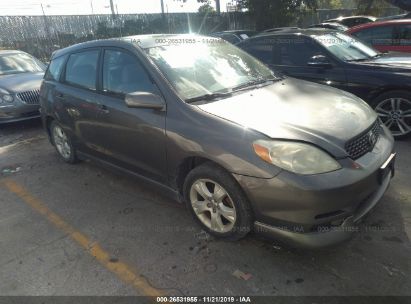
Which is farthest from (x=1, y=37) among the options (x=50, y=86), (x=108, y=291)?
(x=108, y=291)

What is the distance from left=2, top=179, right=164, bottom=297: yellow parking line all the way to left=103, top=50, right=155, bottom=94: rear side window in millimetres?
1422

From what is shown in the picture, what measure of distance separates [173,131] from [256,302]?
1.47 meters

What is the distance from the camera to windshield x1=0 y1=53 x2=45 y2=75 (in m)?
8.07

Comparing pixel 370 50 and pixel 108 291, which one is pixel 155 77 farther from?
pixel 370 50

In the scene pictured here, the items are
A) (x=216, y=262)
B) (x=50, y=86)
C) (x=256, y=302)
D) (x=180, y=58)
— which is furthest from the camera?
(x=50, y=86)

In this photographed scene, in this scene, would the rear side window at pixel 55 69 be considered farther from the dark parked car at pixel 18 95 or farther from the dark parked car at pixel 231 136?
the dark parked car at pixel 18 95

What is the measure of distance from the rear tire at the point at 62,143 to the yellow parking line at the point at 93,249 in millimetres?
740

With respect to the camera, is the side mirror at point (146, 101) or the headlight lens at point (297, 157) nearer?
the headlight lens at point (297, 157)

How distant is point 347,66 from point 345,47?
631mm

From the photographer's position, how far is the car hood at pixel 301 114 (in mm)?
2602

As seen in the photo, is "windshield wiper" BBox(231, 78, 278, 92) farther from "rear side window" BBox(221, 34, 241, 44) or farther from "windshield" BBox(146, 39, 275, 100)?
"rear side window" BBox(221, 34, 241, 44)

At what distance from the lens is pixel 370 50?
593 cm

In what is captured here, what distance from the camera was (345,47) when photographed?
568 cm

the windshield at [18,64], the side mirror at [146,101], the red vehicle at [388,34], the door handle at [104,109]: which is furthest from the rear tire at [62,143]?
the red vehicle at [388,34]
